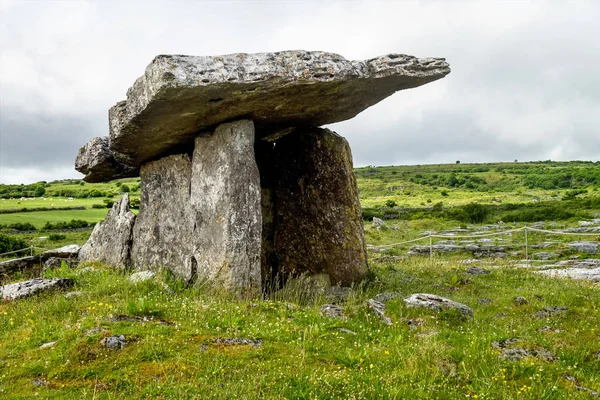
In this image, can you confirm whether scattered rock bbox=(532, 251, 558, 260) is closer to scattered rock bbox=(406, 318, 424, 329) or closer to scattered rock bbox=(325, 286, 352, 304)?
scattered rock bbox=(325, 286, 352, 304)

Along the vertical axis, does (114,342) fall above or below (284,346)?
above

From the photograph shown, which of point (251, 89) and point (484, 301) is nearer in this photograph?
point (251, 89)

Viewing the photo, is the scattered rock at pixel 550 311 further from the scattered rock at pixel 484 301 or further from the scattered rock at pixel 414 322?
the scattered rock at pixel 414 322

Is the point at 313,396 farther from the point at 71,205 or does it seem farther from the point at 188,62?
the point at 71,205

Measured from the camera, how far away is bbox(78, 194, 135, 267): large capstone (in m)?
14.0

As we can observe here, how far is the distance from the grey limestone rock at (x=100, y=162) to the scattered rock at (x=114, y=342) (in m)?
8.01

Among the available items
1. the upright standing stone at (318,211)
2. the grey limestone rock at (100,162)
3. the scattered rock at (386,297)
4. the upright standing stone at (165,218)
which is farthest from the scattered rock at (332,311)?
the grey limestone rock at (100,162)

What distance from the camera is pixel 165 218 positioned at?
13.4 metres

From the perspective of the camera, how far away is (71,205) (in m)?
55.0

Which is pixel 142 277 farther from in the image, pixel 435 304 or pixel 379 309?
pixel 435 304

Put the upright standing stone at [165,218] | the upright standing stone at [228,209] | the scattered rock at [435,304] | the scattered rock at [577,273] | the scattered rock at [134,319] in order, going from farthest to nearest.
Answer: the scattered rock at [577,273]
the upright standing stone at [165,218]
the upright standing stone at [228,209]
the scattered rock at [435,304]
the scattered rock at [134,319]

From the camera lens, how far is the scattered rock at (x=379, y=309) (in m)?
8.87

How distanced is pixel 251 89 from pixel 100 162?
619 cm

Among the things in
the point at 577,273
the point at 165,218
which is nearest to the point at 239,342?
the point at 165,218
